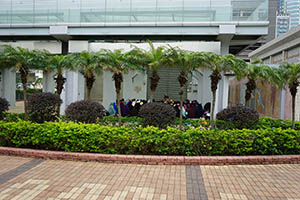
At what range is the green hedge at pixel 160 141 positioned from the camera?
19.9ft

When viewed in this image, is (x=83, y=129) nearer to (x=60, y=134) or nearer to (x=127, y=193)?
(x=60, y=134)

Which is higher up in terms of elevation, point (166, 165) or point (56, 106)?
point (56, 106)

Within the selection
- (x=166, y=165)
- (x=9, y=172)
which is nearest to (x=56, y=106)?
(x=9, y=172)

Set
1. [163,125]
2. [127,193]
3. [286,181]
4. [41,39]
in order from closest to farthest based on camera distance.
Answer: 1. [127,193]
2. [286,181]
3. [163,125]
4. [41,39]

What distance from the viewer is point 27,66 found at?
895 centimetres

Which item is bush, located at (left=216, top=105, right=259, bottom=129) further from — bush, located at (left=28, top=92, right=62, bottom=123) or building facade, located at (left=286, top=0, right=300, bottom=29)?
building facade, located at (left=286, top=0, right=300, bottom=29)

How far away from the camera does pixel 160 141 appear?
6.02 meters

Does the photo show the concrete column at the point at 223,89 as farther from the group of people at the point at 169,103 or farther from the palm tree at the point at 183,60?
the palm tree at the point at 183,60

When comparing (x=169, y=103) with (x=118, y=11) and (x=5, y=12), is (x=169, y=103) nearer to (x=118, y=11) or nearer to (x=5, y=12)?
(x=118, y=11)

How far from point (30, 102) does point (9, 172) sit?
383 centimetres

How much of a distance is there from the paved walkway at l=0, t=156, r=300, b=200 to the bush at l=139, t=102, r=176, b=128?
214 centimetres

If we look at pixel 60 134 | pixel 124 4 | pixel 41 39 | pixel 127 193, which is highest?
pixel 124 4

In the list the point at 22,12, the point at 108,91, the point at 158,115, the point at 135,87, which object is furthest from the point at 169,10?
the point at 22,12

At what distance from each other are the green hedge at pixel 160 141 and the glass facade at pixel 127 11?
7.62m
